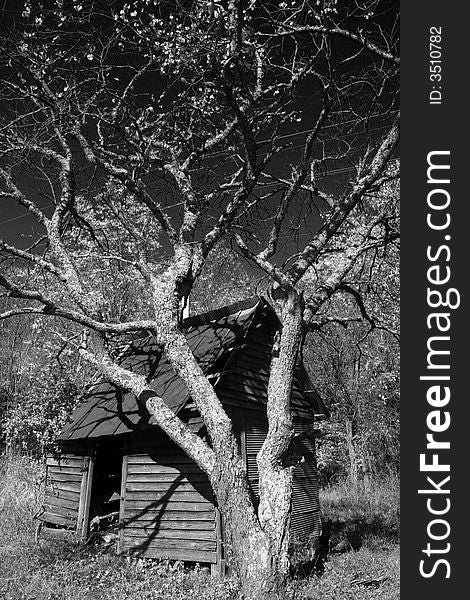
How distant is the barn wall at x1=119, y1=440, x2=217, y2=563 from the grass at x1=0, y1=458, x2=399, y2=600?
0.98ft

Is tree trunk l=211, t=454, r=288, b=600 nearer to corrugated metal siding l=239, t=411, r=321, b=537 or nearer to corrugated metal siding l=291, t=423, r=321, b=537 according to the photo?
corrugated metal siding l=239, t=411, r=321, b=537

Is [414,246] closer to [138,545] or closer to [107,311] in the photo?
[138,545]

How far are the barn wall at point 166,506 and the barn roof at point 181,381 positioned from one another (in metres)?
0.73

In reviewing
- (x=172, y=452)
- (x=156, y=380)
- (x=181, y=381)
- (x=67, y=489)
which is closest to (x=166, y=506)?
(x=172, y=452)

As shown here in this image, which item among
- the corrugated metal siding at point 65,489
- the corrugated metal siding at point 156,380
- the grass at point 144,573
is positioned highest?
the corrugated metal siding at point 156,380

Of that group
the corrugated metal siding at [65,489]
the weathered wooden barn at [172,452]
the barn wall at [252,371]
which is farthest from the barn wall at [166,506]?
the corrugated metal siding at [65,489]

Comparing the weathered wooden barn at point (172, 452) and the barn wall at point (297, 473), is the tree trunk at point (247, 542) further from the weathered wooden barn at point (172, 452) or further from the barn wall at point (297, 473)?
the barn wall at point (297, 473)

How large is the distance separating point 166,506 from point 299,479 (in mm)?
3310

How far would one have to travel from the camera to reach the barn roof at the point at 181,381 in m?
10.1

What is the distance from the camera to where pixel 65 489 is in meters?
12.2

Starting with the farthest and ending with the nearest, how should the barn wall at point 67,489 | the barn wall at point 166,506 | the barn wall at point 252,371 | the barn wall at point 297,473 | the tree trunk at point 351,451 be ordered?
1. the tree trunk at point 351,451
2. the barn wall at point 67,489
3. the barn wall at point 252,371
4. the barn wall at point 297,473
5. the barn wall at point 166,506

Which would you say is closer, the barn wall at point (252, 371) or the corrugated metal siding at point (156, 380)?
the corrugated metal siding at point (156, 380)

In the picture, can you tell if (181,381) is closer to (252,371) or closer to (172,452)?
(172,452)

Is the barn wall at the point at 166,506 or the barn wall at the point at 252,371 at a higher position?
the barn wall at the point at 252,371
